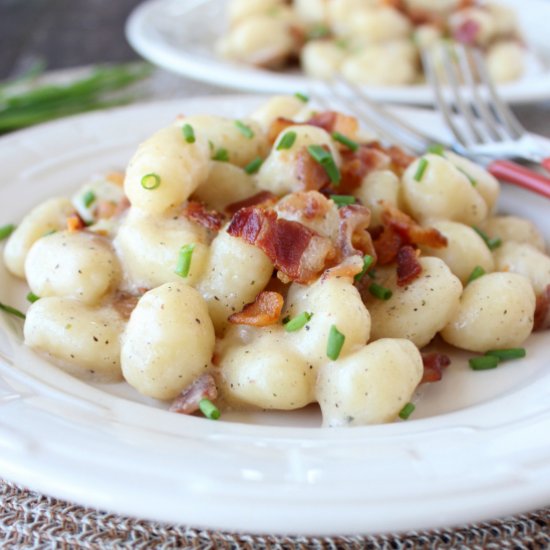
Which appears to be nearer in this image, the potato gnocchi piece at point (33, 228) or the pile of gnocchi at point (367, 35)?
the potato gnocchi piece at point (33, 228)

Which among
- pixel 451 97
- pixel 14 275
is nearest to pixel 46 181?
pixel 14 275

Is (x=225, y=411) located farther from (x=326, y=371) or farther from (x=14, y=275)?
(x=14, y=275)

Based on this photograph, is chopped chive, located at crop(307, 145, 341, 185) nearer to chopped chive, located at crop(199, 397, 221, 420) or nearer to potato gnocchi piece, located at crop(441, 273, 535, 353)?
A: potato gnocchi piece, located at crop(441, 273, 535, 353)

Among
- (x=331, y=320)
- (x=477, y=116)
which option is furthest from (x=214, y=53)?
(x=331, y=320)

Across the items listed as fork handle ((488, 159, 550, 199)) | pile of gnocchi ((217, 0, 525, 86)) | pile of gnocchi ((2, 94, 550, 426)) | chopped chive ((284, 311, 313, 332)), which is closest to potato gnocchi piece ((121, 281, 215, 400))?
pile of gnocchi ((2, 94, 550, 426))

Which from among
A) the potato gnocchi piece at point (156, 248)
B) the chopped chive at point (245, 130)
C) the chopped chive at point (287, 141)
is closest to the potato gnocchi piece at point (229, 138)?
the chopped chive at point (245, 130)

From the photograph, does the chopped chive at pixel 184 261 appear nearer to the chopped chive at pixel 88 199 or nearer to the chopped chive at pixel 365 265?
the chopped chive at pixel 365 265

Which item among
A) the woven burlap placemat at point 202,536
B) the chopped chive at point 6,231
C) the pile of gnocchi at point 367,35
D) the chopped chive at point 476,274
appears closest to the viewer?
the woven burlap placemat at point 202,536
